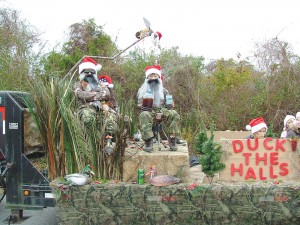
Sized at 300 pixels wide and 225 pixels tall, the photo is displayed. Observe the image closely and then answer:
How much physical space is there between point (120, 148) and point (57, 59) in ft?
20.9

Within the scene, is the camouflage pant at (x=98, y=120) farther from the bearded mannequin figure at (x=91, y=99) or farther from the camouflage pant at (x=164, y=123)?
the camouflage pant at (x=164, y=123)

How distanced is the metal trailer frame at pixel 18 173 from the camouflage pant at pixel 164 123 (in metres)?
1.13

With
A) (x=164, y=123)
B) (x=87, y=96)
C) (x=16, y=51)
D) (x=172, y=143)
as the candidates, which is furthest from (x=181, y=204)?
(x=16, y=51)

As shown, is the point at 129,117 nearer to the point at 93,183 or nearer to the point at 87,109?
the point at 87,109

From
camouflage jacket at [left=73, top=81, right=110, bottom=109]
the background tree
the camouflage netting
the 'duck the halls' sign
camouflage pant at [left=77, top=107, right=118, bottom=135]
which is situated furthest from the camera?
the background tree

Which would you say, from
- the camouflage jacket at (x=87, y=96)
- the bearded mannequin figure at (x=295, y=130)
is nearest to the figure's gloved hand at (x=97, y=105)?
the camouflage jacket at (x=87, y=96)

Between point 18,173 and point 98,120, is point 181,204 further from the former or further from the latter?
point 18,173

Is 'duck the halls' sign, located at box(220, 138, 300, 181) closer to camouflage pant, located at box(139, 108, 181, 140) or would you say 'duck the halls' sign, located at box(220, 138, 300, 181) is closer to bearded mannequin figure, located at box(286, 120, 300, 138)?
camouflage pant, located at box(139, 108, 181, 140)

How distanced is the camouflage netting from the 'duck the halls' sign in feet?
0.96

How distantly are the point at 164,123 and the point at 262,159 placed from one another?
1.19 meters

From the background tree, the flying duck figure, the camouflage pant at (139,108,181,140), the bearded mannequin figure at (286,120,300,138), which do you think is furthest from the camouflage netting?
the background tree

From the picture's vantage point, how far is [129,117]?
4.58 m

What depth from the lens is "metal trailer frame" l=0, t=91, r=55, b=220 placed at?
4.36 m


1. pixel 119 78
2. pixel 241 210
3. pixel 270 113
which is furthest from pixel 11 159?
pixel 270 113
